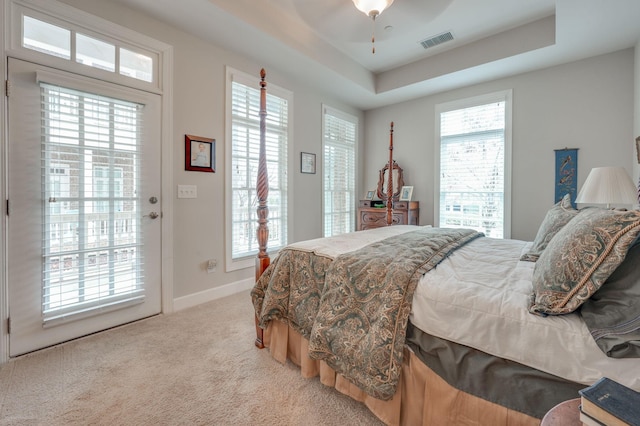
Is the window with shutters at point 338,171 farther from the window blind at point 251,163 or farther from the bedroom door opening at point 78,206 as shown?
the bedroom door opening at point 78,206

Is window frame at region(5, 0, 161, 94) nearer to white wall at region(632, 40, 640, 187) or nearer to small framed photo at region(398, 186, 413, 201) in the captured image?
small framed photo at region(398, 186, 413, 201)

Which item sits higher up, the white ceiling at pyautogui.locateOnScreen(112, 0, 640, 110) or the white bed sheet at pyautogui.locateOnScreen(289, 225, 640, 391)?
the white ceiling at pyautogui.locateOnScreen(112, 0, 640, 110)

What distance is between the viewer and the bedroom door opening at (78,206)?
76.5 inches

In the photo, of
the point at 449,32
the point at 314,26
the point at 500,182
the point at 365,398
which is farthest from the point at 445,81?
the point at 365,398

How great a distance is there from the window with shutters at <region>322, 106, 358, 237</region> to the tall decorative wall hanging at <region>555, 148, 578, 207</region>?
2802 millimetres

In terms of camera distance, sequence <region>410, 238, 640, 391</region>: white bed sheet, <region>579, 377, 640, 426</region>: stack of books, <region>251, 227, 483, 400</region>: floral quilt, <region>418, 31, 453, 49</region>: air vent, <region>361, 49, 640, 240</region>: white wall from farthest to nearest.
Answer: <region>418, 31, 453, 49</region>: air vent → <region>361, 49, 640, 240</region>: white wall → <region>251, 227, 483, 400</region>: floral quilt → <region>410, 238, 640, 391</region>: white bed sheet → <region>579, 377, 640, 426</region>: stack of books

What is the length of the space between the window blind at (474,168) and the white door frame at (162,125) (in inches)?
145

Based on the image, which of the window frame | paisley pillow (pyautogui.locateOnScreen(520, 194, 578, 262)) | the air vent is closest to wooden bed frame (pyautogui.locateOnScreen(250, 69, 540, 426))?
paisley pillow (pyautogui.locateOnScreen(520, 194, 578, 262))

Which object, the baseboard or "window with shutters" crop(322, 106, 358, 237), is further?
"window with shutters" crop(322, 106, 358, 237)

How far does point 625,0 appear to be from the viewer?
2195mm

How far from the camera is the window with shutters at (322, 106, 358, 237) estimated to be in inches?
175

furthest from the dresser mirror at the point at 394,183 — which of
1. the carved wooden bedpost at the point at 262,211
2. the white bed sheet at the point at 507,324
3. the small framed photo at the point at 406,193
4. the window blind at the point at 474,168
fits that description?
the white bed sheet at the point at 507,324

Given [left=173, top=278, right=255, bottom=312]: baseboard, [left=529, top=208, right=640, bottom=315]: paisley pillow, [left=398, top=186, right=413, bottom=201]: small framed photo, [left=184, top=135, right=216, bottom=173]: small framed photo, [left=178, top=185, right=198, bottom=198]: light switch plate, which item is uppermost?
[left=184, top=135, right=216, bottom=173]: small framed photo

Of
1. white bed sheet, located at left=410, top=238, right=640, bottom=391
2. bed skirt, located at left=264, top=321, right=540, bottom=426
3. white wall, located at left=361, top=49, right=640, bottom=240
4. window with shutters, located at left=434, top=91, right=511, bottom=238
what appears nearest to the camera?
white bed sheet, located at left=410, top=238, right=640, bottom=391
